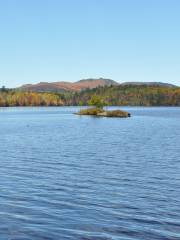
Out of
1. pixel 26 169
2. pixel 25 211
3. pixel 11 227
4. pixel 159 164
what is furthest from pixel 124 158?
pixel 11 227

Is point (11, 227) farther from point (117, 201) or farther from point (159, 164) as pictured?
point (159, 164)

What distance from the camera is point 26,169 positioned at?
139 ft

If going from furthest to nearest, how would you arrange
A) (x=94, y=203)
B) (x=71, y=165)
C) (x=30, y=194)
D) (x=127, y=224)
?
(x=71, y=165)
(x=30, y=194)
(x=94, y=203)
(x=127, y=224)

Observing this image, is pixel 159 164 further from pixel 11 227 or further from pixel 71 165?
pixel 11 227

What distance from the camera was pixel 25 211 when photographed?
25.7 m

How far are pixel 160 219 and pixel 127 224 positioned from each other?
229cm

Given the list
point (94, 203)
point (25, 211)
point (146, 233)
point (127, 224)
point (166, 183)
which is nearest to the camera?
point (146, 233)

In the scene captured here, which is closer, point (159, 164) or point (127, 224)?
point (127, 224)

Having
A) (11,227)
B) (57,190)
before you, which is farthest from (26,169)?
(11,227)

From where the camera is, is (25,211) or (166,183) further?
(166,183)

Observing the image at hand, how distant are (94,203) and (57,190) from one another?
4.98 meters

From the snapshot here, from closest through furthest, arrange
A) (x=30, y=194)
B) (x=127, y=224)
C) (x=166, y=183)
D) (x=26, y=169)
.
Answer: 1. (x=127, y=224)
2. (x=30, y=194)
3. (x=166, y=183)
4. (x=26, y=169)

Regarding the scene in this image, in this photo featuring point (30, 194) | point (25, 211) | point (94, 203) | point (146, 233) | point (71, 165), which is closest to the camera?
point (146, 233)

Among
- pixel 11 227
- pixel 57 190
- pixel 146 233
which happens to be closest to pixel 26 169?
pixel 57 190
